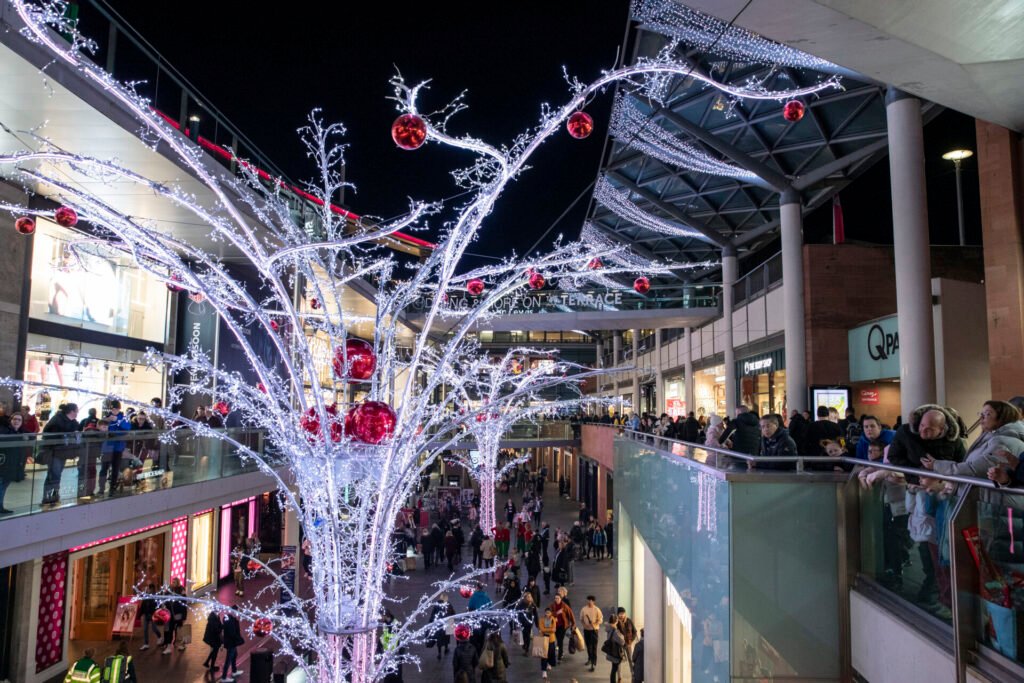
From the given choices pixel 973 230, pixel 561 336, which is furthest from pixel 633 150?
pixel 561 336

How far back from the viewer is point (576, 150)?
1820cm

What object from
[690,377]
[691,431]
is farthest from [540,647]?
A: [690,377]

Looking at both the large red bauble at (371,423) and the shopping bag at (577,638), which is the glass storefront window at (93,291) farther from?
the shopping bag at (577,638)

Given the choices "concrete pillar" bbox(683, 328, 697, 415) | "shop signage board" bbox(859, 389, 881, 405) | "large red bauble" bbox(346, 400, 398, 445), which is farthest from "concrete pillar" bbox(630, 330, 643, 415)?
"large red bauble" bbox(346, 400, 398, 445)

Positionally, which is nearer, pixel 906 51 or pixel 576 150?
pixel 906 51

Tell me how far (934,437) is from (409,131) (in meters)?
4.45

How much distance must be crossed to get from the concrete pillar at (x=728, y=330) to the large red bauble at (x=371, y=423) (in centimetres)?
2005

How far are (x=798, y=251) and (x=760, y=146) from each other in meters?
3.57

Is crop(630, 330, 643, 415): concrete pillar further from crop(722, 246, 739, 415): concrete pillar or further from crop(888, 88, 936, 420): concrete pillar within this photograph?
crop(888, 88, 936, 420): concrete pillar

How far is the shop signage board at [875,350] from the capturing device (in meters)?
14.5

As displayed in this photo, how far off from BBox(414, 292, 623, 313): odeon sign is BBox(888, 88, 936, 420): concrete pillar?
1451 centimetres

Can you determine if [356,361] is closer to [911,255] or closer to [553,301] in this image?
[911,255]

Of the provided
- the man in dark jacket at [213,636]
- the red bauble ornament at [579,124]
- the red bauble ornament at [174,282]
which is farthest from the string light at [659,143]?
the man in dark jacket at [213,636]

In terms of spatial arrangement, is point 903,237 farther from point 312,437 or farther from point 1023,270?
point 312,437
